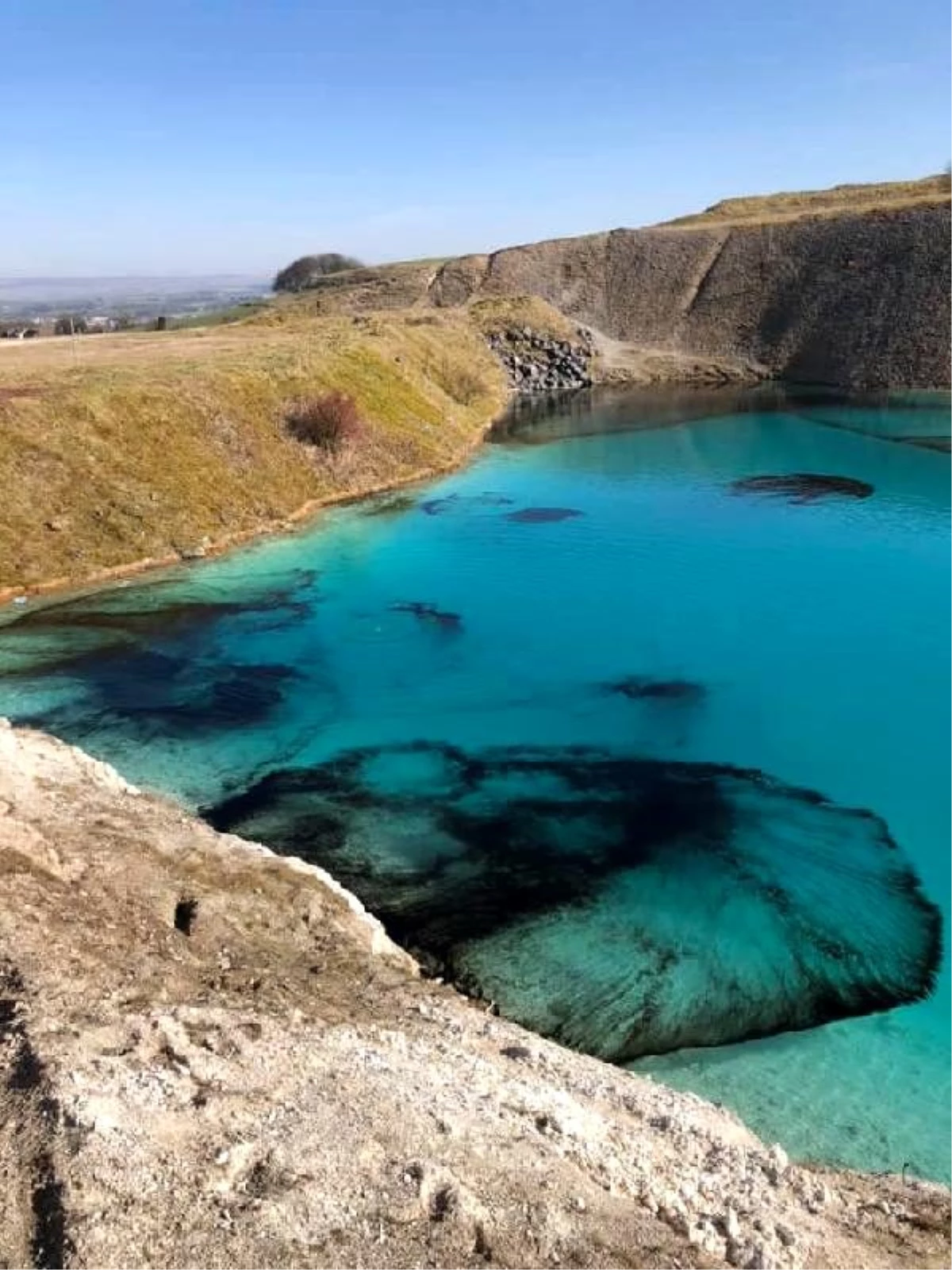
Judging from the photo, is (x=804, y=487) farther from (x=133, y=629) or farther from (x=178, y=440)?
(x=133, y=629)

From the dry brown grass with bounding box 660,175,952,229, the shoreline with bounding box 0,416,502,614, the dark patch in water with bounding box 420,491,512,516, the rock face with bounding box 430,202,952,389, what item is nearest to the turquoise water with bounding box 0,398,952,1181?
the shoreline with bounding box 0,416,502,614

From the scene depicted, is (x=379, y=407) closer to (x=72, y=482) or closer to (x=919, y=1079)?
(x=72, y=482)

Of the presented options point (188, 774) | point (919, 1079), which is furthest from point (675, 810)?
point (188, 774)

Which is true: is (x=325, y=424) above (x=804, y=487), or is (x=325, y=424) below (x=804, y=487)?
above

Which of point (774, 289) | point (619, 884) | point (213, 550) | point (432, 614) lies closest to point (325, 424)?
point (213, 550)

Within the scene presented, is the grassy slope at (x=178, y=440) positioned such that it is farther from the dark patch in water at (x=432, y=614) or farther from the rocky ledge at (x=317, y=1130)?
the rocky ledge at (x=317, y=1130)
